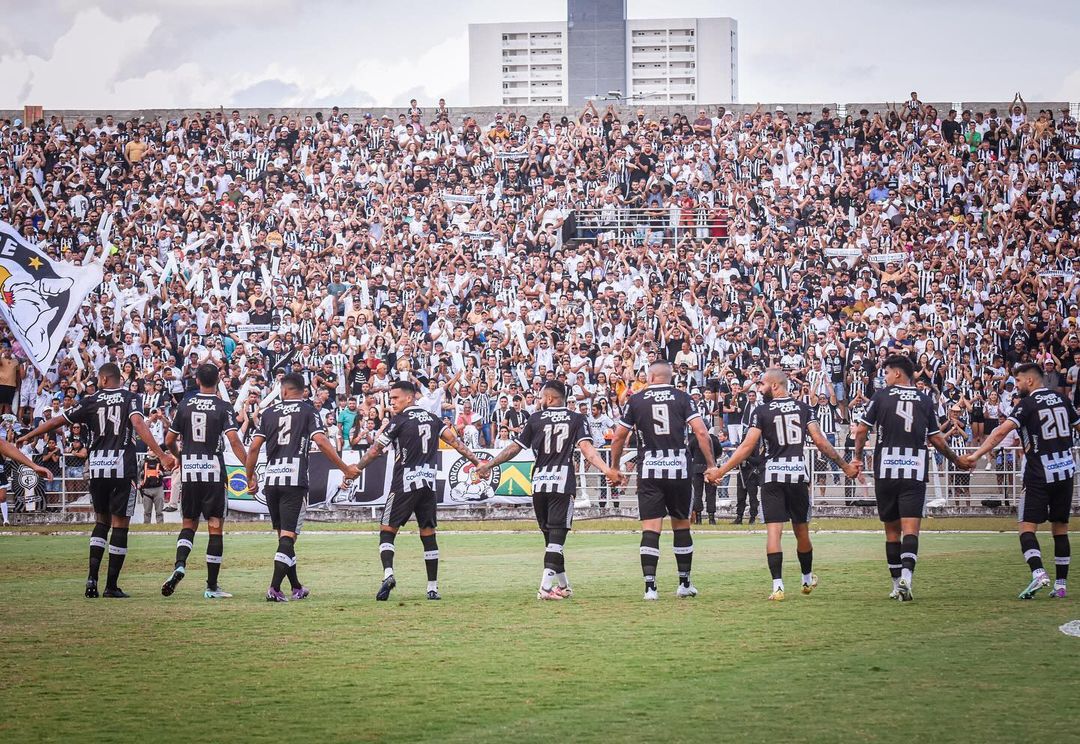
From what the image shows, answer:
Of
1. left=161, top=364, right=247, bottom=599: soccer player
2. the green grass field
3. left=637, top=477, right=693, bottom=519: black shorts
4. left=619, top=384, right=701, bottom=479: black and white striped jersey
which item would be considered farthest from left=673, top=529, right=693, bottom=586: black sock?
left=161, top=364, right=247, bottom=599: soccer player

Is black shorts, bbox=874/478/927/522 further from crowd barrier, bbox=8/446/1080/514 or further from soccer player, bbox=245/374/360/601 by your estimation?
crowd barrier, bbox=8/446/1080/514

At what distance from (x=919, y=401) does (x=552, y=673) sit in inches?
224

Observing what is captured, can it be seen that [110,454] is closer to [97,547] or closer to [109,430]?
[109,430]

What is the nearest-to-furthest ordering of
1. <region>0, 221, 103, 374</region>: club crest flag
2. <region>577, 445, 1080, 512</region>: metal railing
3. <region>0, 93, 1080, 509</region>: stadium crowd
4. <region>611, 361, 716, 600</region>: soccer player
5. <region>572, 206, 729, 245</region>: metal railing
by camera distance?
<region>611, 361, 716, 600</region>: soccer player, <region>577, 445, 1080, 512</region>: metal railing, <region>0, 221, 103, 374</region>: club crest flag, <region>0, 93, 1080, 509</region>: stadium crowd, <region>572, 206, 729, 245</region>: metal railing

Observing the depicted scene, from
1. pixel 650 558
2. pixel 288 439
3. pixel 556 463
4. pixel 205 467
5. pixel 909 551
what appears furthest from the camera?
pixel 205 467

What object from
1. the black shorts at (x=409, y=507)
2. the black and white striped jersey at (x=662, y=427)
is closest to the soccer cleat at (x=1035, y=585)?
the black and white striped jersey at (x=662, y=427)

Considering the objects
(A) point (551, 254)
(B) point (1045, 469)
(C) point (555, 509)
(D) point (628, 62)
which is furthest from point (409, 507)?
(D) point (628, 62)

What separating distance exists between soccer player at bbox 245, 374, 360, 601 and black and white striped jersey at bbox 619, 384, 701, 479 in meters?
3.11

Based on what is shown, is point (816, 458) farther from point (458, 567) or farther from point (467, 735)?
point (467, 735)

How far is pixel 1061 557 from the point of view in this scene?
13.2 m

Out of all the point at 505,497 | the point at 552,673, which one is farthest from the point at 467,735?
the point at 505,497

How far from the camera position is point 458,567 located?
1766cm

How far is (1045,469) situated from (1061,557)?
90 cm

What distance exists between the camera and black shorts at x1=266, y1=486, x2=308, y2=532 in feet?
44.5
